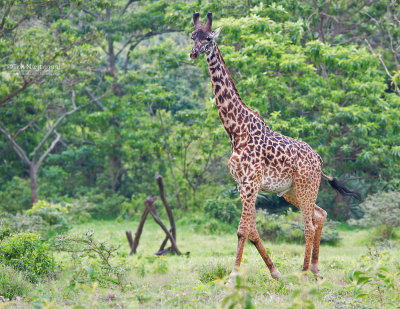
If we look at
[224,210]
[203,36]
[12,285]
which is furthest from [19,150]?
[203,36]

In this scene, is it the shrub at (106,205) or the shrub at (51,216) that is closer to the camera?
the shrub at (51,216)

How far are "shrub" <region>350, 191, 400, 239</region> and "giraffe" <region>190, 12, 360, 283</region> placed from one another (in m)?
5.12

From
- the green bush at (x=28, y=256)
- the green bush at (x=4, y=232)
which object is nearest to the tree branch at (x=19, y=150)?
the green bush at (x=4, y=232)

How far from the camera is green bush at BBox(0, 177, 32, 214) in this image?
17.3m

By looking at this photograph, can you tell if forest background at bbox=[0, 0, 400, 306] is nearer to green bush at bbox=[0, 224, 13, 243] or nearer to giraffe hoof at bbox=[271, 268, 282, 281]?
green bush at bbox=[0, 224, 13, 243]

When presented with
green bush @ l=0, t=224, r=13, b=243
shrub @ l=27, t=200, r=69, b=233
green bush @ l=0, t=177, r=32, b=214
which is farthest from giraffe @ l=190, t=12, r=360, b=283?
green bush @ l=0, t=177, r=32, b=214

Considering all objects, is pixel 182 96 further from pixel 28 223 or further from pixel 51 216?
pixel 28 223

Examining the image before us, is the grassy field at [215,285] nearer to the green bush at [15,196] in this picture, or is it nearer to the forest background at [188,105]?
the forest background at [188,105]

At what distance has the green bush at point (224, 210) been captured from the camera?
45.3 feet

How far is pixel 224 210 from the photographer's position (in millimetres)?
13875

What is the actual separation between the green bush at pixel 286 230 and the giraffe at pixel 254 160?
5.28 meters

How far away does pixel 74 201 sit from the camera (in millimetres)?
17219

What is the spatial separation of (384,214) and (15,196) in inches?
507

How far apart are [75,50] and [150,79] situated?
187 inches
